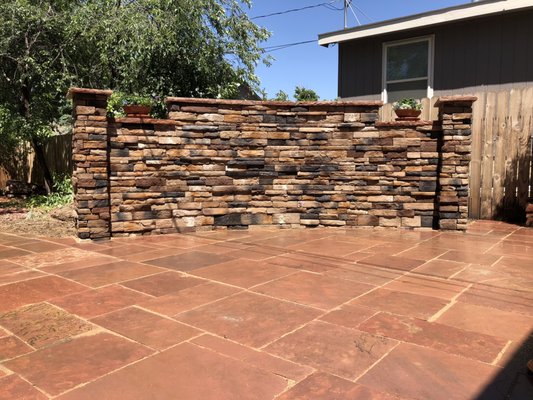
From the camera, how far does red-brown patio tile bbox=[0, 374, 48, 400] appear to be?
1.86 m

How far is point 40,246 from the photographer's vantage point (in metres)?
5.02

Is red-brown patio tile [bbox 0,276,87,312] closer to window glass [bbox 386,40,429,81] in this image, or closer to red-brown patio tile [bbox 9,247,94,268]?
red-brown patio tile [bbox 9,247,94,268]

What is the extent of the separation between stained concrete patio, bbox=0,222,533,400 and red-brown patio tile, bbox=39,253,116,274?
0.03 meters

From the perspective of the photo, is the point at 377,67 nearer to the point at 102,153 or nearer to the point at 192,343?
the point at 102,153

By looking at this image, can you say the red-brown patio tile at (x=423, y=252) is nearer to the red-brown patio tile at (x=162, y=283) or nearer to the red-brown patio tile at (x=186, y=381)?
the red-brown patio tile at (x=162, y=283)

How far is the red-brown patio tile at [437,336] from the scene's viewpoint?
7.60ft

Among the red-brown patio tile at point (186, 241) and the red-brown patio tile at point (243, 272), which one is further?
the red-brown patio tile at point (186, 241)

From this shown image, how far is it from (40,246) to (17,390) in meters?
3.44

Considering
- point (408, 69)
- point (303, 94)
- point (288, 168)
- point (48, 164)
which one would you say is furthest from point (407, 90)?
point (303, 94)

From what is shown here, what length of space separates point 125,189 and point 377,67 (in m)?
6.32

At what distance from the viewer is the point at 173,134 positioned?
5.73 m

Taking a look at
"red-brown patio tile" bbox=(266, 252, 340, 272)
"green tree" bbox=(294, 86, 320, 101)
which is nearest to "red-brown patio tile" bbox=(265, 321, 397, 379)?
"red-brown patio tile" bbox=(266, 252, 340, 272)

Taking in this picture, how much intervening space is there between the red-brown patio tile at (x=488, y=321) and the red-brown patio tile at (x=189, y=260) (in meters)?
2.18

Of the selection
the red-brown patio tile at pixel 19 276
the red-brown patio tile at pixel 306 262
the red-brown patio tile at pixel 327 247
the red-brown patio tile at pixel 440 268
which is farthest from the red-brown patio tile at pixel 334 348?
the red-brown patio tile at pixel 19 276
